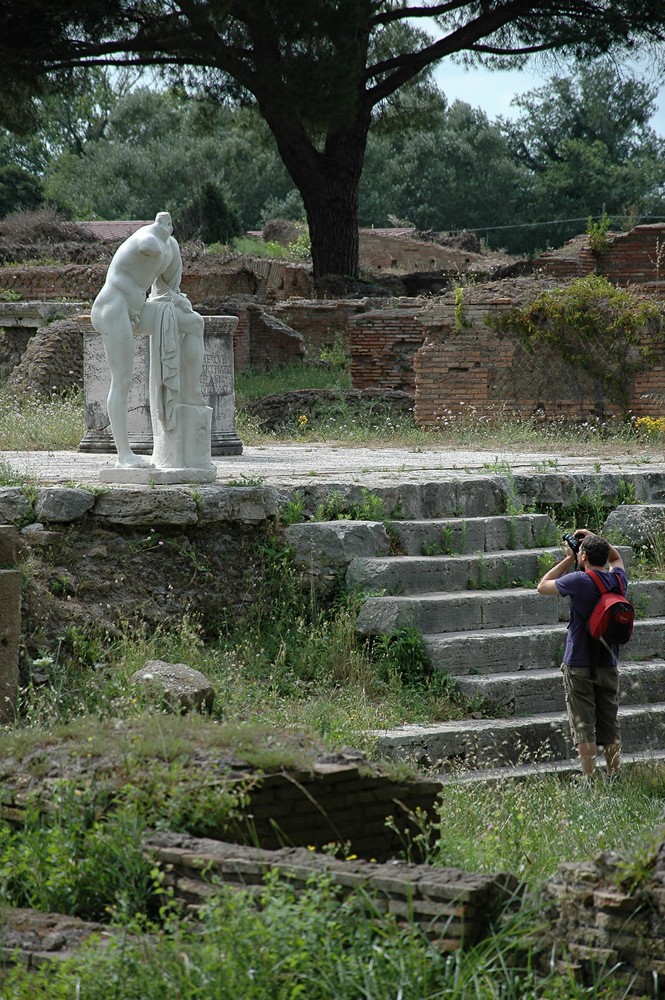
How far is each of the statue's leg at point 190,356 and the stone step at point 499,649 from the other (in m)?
2.39

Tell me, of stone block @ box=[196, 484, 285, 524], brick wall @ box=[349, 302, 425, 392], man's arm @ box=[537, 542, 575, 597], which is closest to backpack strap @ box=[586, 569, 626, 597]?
man's arm @ box=[537, 542, 575, 597]

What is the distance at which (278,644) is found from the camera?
281 inches

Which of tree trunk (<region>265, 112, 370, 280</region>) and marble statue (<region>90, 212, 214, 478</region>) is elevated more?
tree trunk (<region>265, 112, 370, 280</region>)

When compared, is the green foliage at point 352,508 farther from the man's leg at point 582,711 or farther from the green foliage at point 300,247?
the green foliage at point 300,247

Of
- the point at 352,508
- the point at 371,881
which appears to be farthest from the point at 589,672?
the point at 371,881

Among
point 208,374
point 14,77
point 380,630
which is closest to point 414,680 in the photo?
point 380,630

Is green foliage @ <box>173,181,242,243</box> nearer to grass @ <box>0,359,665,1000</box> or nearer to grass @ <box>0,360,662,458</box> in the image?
grass @ <box>0,360,662,458</box>

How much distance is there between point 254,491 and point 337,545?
59 cm

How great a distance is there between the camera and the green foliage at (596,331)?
13.5 meters

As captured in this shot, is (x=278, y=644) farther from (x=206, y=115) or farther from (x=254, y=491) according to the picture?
(x=206, y=115)

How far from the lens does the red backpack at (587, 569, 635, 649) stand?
608 centimetres

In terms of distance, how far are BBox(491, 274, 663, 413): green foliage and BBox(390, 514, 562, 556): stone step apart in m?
5.67

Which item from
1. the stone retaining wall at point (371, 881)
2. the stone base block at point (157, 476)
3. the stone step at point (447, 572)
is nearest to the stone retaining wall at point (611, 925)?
the stone retaining wall at point (371, 881)

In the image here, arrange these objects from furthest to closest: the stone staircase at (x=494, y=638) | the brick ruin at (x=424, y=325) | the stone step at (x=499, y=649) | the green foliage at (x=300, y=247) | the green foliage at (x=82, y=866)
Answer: the green foliage at (x=300, y=247), the brick ruin at (x=424, y=325), the stone step at (x=499, y=649), the stone staircase at (x=494, y=638), the green foliage at (x=82, y=866)
